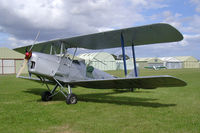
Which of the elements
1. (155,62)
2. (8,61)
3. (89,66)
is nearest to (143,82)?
(89,66)

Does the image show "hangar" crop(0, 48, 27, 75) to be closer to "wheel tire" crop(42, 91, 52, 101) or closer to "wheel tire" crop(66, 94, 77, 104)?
"wheel tire" crop(42, 91, 52, 101)

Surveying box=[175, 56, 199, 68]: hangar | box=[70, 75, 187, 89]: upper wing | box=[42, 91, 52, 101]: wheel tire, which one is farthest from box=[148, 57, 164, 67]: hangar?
box=[70, 75, 187, 89]: upper wing

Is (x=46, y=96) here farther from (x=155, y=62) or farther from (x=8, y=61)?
(x=155, y=62)

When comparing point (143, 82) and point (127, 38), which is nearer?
point (143, 82)

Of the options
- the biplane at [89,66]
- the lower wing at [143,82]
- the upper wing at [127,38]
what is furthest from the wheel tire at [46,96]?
the upper wing at [127,38]

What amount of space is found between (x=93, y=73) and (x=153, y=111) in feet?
12.5

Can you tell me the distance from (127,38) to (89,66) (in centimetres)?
209

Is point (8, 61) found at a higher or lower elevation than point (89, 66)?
Result: higher

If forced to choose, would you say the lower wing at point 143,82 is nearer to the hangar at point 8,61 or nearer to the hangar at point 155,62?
the hangar at point 8,61

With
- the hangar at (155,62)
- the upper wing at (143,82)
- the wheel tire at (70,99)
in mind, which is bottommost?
the wheel tire at (70,99)

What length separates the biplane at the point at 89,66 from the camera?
265 inches

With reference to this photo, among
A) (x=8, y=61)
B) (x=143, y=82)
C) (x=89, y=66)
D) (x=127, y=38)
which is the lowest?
(x=143, y=82)

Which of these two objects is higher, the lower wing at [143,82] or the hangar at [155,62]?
the hangar at [155,62]

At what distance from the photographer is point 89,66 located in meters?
8.99
